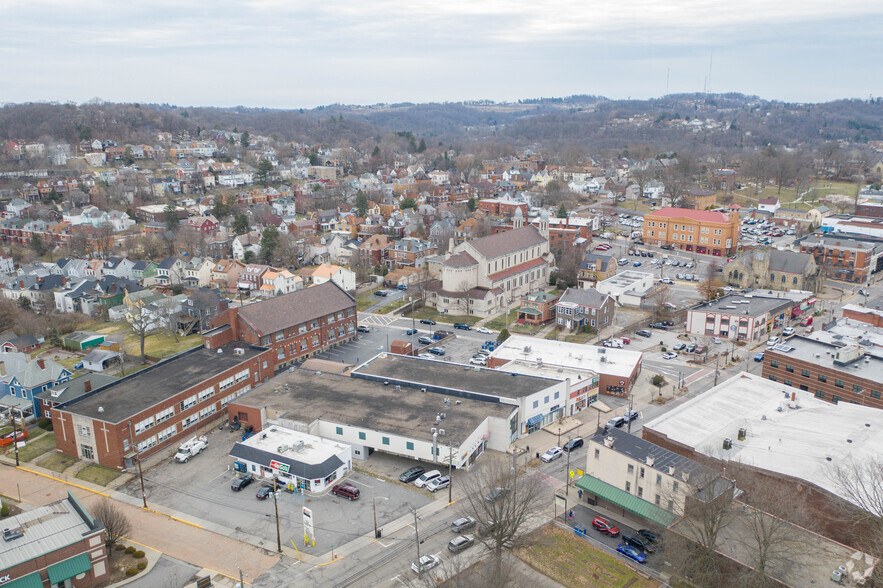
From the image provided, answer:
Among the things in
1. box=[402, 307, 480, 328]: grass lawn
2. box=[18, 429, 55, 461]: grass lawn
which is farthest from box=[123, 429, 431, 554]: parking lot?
box=[402, 307, 480, 328]: grass lawn

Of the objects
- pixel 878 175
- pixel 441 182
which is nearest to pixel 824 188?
pixel 878 175

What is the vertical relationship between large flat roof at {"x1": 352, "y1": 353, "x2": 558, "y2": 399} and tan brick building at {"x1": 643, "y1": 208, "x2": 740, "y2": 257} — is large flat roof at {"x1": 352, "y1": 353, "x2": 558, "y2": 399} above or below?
below

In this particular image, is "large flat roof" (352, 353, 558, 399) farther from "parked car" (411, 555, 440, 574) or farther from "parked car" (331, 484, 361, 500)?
"parked car" (411, 555, 440, 574)

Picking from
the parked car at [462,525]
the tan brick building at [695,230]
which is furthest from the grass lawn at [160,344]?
the tan brick building at [695,230]

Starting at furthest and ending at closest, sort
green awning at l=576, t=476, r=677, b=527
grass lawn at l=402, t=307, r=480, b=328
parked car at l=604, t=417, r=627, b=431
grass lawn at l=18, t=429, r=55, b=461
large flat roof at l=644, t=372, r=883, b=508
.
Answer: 1. grass lawn at l=402, t=307, r=480, b=328
2. parked car at l=604, t=417, r=627, b=431
3. grass lawn at l=18, t=429, r=55, b=461
4. large flat roof at l=644, t=372, r=883, b=508
5. green awning at l=576, t=476, r=677, b=527

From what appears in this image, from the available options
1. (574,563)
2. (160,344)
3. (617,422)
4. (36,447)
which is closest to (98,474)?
(36,447)

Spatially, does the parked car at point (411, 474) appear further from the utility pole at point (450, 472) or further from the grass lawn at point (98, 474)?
the grass lawn at point (98, 474)
